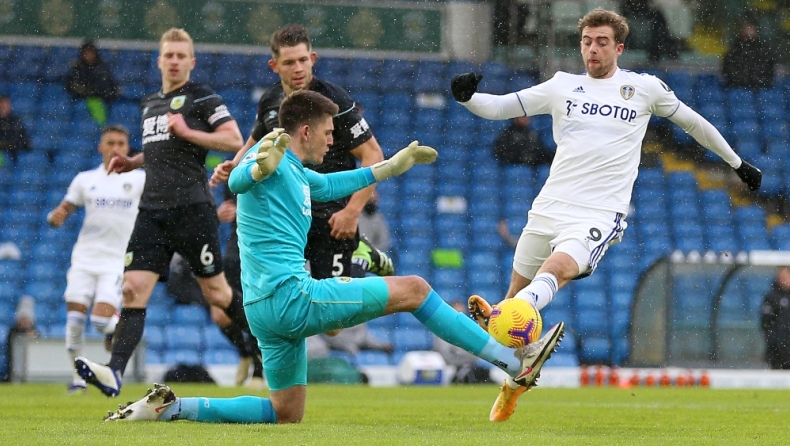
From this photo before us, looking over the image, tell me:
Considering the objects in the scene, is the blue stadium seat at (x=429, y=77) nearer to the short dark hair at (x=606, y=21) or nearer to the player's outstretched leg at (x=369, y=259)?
the player's outstretched leg at (x=369, y=259)

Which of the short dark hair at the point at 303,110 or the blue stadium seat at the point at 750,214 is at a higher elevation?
the short dark hair at the point at 303,110

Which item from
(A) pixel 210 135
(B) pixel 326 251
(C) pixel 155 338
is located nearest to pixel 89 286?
(A) pixel 210 135

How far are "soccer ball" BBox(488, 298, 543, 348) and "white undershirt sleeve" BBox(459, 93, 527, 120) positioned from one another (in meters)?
1.45

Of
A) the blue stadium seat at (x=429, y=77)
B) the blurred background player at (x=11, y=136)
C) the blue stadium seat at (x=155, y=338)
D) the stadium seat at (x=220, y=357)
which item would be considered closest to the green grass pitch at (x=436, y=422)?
the stadium seat at (x=220, y=357)

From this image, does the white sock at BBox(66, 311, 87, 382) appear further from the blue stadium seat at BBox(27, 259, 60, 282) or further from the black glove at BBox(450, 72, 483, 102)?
the blue stadium seat at BBox(27, 259, 60, 282)

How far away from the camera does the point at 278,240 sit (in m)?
5.91

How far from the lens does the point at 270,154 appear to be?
5.67m

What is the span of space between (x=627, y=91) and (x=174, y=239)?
11.4 feet

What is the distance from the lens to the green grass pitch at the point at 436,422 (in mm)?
5539

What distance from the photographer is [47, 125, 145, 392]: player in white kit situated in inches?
440

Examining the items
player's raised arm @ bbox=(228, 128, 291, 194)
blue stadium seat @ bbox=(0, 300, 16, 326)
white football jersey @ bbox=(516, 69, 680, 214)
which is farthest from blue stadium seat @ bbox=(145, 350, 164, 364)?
player's raised arm @ bbox=(228, 128, 291, 194)

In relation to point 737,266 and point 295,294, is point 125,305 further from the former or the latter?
point 737,266

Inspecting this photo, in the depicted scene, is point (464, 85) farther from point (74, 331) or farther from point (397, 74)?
point (397, 74)

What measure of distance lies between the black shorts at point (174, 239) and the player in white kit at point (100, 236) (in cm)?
217
